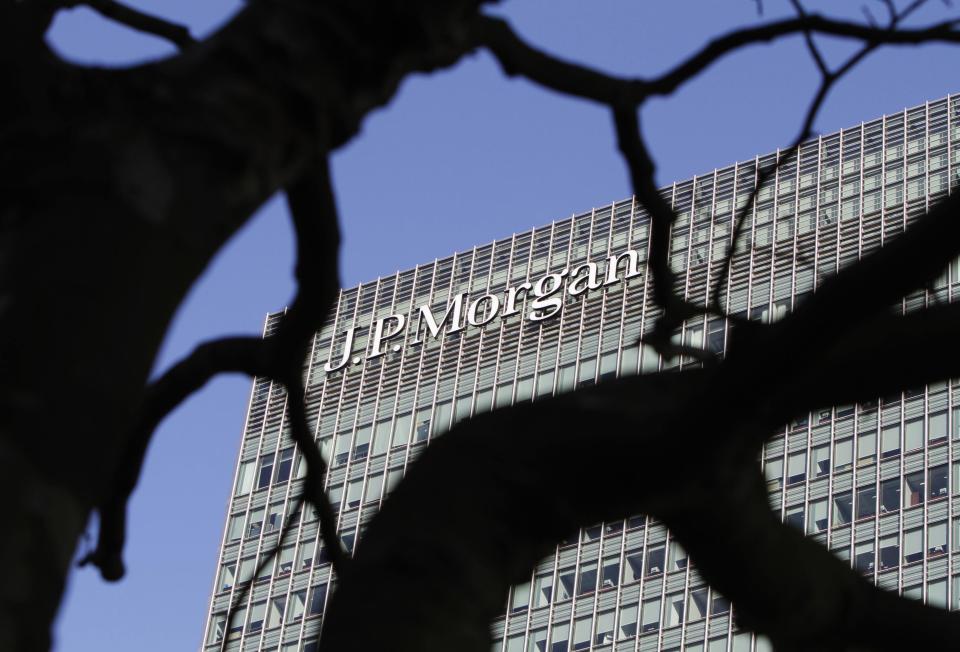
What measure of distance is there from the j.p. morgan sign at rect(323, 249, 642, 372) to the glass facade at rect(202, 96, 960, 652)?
0.10 meters

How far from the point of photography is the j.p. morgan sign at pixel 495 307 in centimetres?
7975

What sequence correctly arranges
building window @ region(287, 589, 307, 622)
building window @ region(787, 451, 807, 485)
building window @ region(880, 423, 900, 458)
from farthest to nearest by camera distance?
1. building window @ region(287, 589, 307, 622)
2. building window @ region(787, 451, 807, 485)
3. building window @ region(880, 423, 900, 458)

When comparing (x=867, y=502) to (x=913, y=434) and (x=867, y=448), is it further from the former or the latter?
(x=913, y=434)

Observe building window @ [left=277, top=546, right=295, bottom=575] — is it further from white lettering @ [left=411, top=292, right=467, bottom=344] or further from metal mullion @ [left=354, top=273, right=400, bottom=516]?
white lettering @ [left=411, top=292, right=467, bottom=344]

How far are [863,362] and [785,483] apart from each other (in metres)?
66.8

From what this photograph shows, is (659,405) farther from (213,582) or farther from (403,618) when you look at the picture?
(213,582)

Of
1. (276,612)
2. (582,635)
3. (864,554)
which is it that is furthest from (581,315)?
(864,554)

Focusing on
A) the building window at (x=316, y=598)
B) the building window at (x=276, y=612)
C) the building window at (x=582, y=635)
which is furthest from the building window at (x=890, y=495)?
the building window at (x=276, y=612)

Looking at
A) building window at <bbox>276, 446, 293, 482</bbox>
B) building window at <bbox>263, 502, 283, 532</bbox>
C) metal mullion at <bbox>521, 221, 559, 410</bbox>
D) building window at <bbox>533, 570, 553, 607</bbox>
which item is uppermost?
metal mullion at <bbox>521, 221, 559, 410</bbox>

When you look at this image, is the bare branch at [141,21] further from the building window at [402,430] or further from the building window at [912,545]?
the building window at [402,430]

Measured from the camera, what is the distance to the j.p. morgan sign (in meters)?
79.8

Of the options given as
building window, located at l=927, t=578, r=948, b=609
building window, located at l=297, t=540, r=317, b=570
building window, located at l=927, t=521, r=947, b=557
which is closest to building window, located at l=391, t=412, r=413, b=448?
building window, located at l=297, t=540, r=317, b=570

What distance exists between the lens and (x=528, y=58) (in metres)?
3.93

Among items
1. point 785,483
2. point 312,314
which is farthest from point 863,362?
point 785,483
